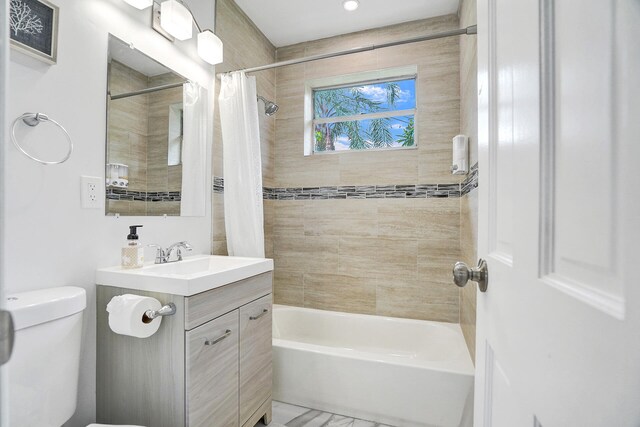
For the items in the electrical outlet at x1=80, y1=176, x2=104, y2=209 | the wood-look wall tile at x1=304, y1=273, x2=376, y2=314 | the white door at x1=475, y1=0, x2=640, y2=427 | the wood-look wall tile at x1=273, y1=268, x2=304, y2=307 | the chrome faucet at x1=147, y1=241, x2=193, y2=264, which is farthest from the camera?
the wood-look wall tile at x1=273, y1=268, x2=304, y2=307

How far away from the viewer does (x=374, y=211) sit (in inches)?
97.0

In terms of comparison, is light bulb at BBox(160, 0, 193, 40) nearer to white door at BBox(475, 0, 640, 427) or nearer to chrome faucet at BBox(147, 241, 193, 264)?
chrome faucet at BBox(147, 241, 193, 264)

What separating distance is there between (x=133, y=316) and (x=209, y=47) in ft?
5.29

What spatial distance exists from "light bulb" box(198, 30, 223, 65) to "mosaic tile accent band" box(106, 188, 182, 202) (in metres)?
0.88

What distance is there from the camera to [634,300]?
9.4 inches

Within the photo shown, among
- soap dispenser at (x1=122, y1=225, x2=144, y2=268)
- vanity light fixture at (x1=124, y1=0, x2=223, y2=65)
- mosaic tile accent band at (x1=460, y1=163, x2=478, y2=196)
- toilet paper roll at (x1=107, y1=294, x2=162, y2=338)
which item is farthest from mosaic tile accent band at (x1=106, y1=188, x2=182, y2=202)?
mosaic tile accent band at (x1=460, y1=163, x2=478, y2=196)

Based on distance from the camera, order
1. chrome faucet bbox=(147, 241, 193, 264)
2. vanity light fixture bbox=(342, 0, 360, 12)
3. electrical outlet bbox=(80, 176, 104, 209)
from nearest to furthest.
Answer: electrical outlet bbox=(80, 176, 104, 209) < chrome faucet bbox=(147, 241, 193, 264) < vanity light fixture bbox=(342, 0, 360, 12)

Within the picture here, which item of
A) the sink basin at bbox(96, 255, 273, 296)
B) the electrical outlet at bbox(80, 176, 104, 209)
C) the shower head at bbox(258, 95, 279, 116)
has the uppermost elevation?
the shower head at bbox(258, 95, 279, 116)

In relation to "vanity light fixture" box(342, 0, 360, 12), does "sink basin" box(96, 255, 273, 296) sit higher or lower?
lower

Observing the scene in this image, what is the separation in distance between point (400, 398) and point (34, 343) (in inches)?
63.8

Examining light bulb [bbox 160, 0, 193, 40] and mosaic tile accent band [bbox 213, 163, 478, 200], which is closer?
light bulb [bbox 160, 0, 193, 40]

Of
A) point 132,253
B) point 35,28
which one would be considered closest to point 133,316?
point 132,253

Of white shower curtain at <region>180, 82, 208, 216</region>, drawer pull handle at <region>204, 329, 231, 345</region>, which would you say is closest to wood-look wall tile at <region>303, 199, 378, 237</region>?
white shower curtain at <region>180, 82, 208, 216</region>

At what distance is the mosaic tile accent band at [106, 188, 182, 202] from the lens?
136cm
